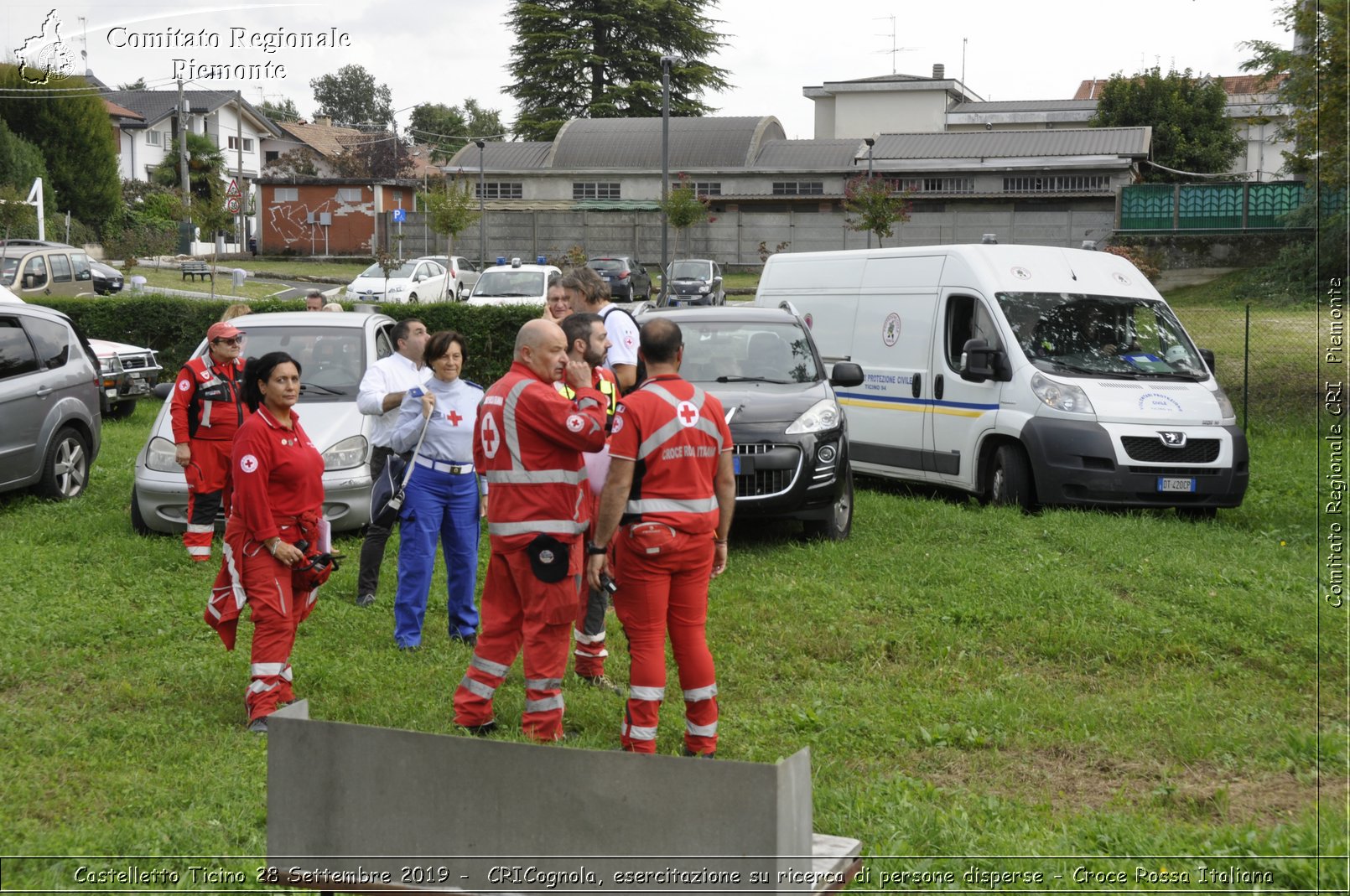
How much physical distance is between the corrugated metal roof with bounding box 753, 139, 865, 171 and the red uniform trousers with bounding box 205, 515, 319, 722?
155 feet

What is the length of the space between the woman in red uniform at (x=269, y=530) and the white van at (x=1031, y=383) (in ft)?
23.2

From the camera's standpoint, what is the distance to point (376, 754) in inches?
139

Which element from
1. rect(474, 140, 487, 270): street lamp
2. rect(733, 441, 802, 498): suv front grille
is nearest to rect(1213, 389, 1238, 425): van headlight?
rect(733, 441, 802, 498): suv front grille

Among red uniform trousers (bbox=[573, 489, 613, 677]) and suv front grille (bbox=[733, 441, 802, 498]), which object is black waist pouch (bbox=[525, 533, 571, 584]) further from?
suv front grille (bbox=[733, 441, 802, 498])

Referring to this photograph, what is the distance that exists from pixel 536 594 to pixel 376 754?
2.07 meters

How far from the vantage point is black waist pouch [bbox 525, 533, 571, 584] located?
5496 mm

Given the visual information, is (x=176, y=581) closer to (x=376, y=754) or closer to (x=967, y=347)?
(x=376, y=754)

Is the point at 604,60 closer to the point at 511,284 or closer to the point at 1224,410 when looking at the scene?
the point at 511,284

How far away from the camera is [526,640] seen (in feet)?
18.4

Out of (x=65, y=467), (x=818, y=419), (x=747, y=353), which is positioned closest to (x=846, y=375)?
(x=818, y=419)

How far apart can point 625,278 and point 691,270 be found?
10.4 ft

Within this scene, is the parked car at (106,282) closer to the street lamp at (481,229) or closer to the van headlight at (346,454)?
the street lamp at (481,229)

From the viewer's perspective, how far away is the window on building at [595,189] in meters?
55.2

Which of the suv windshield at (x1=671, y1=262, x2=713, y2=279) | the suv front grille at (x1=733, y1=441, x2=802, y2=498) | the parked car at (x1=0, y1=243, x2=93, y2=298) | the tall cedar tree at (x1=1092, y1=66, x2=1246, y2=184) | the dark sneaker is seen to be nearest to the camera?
the dark sneaker
